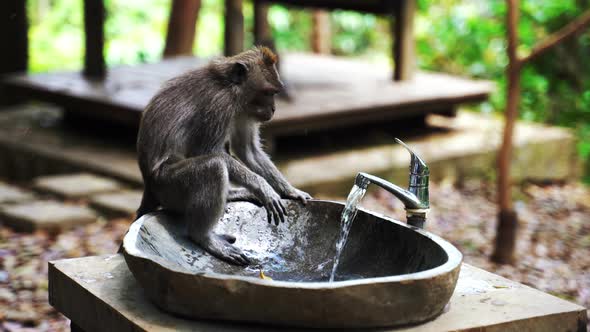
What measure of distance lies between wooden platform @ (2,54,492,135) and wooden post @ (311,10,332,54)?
15.4 feet

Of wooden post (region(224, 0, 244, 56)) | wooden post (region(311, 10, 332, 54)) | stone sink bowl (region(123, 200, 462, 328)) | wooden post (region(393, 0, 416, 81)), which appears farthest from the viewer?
wooden post (region(311, 10, 332, 54))

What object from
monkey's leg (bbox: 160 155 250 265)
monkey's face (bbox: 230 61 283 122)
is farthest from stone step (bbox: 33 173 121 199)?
monkey's leg (bbox: 160 155 250 265)

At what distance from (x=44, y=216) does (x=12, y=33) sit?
14.6 ft

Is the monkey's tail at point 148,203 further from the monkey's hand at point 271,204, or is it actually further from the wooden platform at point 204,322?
the monkey's hand at point 271,204

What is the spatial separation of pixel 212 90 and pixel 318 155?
15.1 ft

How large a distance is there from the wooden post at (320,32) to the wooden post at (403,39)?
18.0 feet

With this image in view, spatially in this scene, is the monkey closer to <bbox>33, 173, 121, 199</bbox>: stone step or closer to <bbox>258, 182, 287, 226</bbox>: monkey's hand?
<bbox>258, 182, 287, 226</bbox>: monkey's hand

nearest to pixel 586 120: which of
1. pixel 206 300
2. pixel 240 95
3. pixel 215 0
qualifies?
pixel 240 95

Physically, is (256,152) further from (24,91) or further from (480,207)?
(24,91)

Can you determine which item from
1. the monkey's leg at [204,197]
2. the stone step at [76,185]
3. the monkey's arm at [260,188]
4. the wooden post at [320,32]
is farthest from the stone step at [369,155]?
the wooden post at [320,32]

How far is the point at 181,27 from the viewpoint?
1240cm

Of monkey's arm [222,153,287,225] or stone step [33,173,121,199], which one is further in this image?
stone step [33,173,121,199]

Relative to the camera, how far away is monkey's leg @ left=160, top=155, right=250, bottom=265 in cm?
371

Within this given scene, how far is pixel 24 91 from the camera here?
30.7ft
